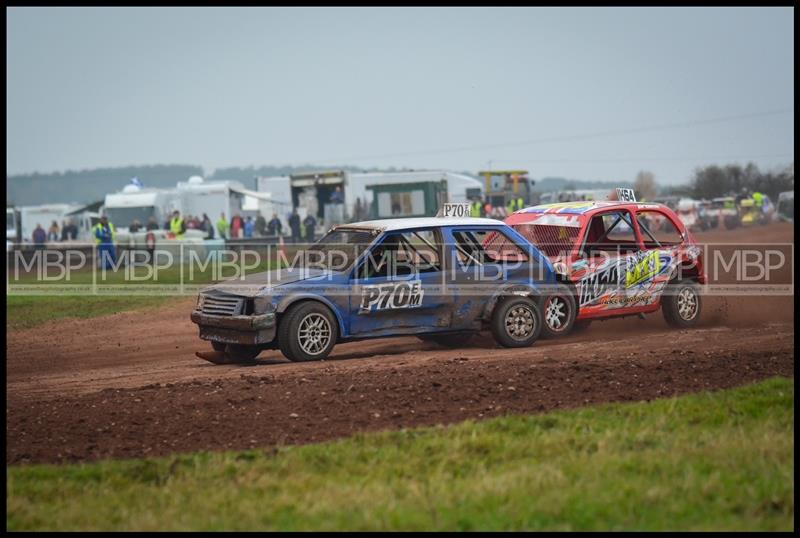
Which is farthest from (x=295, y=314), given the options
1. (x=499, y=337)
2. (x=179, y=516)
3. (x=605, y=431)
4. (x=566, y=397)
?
(x=179, y=516)

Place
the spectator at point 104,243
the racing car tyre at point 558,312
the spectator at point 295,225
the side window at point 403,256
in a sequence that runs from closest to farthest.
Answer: the side window at point 403,256 → the racing car tyre at point 558,312 → the spectator at point 104,243 → the spectator at point 295,225

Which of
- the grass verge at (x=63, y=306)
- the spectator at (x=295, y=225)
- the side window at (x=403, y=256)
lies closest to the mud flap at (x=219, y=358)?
the side window at (x=403, y=256)

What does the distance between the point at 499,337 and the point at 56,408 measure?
5.08m

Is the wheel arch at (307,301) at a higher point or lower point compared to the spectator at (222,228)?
lower

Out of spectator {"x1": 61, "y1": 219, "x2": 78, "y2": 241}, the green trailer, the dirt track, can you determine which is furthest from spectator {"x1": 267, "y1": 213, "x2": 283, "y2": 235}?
the dirt track

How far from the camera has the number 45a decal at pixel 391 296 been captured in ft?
37.2

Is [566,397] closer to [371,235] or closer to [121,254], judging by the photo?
[371,235]

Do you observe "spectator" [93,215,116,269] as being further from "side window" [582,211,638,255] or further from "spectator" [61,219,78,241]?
"spectator" [61,219,78,241]

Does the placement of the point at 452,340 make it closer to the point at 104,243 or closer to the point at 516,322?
the point at 516,322

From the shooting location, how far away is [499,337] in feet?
39.2

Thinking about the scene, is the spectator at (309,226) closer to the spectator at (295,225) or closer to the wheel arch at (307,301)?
the spectator at (295,225)

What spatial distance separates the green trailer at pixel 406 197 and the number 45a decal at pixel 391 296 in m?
27.9

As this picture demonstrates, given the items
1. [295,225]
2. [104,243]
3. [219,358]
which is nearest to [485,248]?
[219,358]

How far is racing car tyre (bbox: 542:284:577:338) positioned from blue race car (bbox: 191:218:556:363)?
0.54ft
